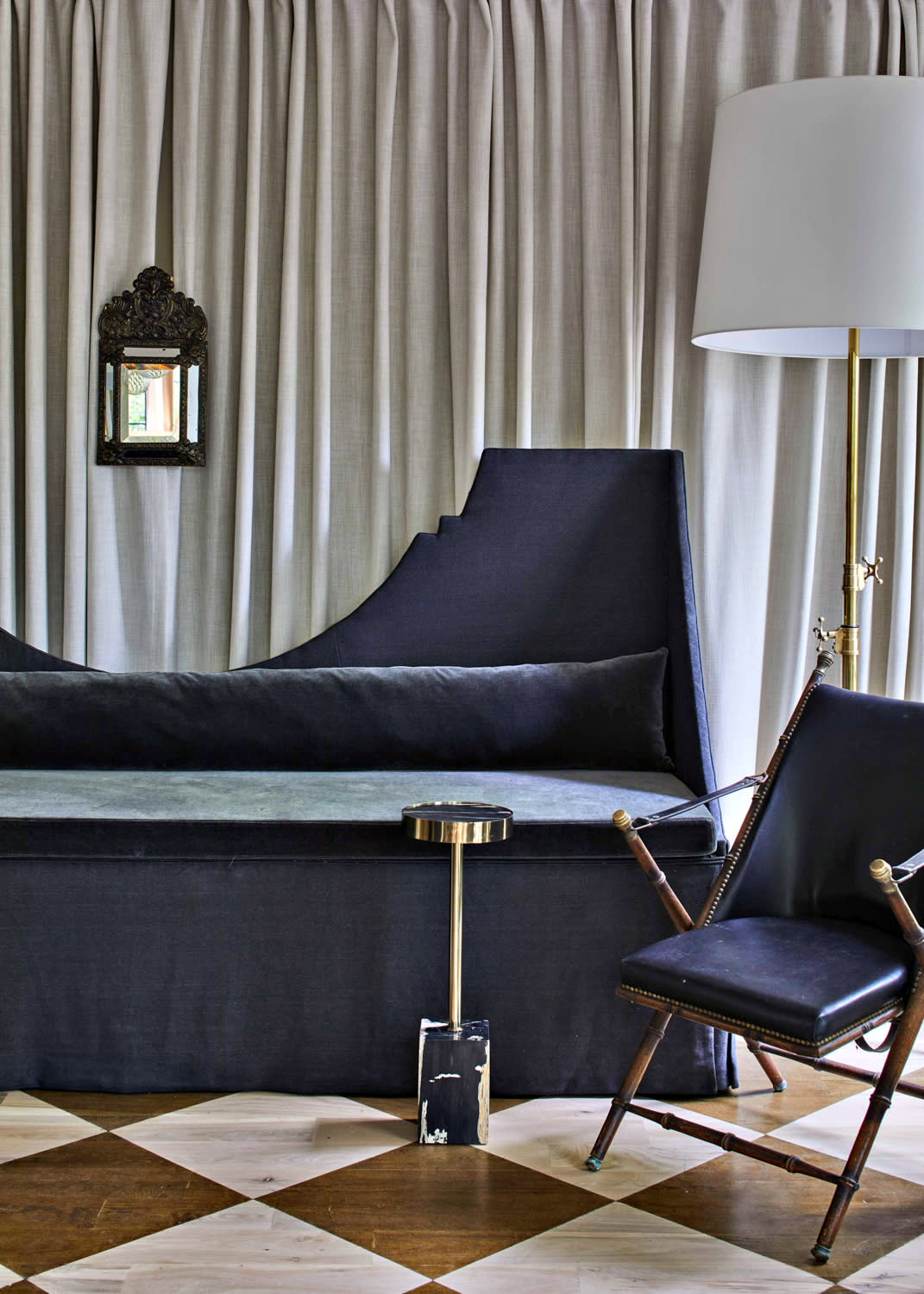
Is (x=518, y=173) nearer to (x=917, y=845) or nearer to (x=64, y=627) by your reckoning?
(x=64, y=627)

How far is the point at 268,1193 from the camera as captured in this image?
200 cm

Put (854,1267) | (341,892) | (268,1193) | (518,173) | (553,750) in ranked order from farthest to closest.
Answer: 1. (518,173)
2. (553,750)
3. (341,892)
4. (268,1193)
5. (854,1267)

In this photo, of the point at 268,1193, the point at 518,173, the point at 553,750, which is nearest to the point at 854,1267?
the point at 268,1193

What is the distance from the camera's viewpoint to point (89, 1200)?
1.97 metres

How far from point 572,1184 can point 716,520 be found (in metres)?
1.75

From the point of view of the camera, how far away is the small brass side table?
2166mm

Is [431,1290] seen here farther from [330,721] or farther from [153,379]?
[153,379]

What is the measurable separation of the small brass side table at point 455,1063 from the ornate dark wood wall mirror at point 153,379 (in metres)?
1.42

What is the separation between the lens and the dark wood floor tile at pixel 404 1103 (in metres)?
2.31

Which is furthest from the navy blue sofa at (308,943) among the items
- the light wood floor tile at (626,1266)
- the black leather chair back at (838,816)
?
the light wood floor tile at (626,1266)

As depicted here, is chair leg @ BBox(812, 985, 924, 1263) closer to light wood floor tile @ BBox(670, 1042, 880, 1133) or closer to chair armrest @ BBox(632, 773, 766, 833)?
light wood floor tile @ BBox(670, 1042, 880, 1133)

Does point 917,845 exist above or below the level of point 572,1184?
above

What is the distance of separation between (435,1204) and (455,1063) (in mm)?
250

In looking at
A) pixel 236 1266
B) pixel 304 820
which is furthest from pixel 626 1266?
pixel 304 820
